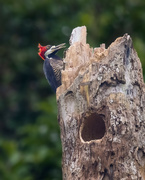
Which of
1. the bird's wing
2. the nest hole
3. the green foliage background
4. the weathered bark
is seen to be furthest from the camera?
the green foliage background

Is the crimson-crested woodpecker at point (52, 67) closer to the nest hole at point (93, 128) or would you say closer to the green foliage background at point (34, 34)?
the nest hole at point (93, 128)

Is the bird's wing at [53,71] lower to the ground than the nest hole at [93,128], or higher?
higher

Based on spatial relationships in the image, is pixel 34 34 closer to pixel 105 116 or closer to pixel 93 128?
pixel 93 128

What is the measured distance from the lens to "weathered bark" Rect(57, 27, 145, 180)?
531 cm

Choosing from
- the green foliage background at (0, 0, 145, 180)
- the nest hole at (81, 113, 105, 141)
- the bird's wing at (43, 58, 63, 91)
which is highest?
the green foliage background at (0, 0, 145, 180)

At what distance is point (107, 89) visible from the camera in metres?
5.47

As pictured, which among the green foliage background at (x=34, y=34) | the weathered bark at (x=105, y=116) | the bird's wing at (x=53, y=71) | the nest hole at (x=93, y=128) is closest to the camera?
the weathered bark at (x=105, y=116)

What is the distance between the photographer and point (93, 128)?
224 inches

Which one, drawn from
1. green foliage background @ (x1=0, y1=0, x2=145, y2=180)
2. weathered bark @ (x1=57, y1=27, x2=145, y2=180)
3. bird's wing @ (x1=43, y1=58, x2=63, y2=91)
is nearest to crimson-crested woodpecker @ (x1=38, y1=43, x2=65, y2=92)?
bird's wing @ (x1=43, y1=58, x2=63, y2=91)

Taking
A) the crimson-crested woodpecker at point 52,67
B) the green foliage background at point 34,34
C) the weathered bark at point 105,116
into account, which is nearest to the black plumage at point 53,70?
the crimson-crested woodpecker at point 52,67

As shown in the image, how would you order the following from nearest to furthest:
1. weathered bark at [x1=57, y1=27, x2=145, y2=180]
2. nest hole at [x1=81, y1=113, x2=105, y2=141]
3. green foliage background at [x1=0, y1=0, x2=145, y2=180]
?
weathered bark at [x1=57, y1=27, x2=145, y2=180]
nest hole at [x1=81, y1=113, x2=105, y2=141]
green foliage background at [x1=0, y1=0, x2=145, y2=180]

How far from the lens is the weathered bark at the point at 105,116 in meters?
5.31

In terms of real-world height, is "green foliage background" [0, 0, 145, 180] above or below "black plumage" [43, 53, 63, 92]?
above

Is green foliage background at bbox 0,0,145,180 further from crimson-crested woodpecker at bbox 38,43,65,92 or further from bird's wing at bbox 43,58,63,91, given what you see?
bird's wing at bbox 43,58,63,91
